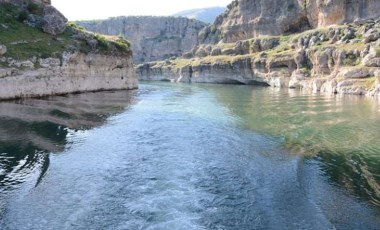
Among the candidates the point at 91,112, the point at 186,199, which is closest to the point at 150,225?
the point at 186,199

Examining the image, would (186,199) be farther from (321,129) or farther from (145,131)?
(321,129)

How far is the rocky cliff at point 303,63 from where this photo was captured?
72.7m

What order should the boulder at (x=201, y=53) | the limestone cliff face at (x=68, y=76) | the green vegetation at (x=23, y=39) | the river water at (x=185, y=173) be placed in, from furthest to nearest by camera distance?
the boulder at (x=201, y=53) → the green vegetation at (x=23, y=39) → the limestone cliff face at (x=68, y=76) → the river water at (x=185, y=173)

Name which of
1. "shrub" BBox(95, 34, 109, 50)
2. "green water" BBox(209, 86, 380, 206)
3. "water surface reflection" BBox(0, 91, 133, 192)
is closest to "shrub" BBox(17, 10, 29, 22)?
"shrub" BBox(95, 34, 109, 50)

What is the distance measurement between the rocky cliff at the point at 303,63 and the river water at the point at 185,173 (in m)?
41.9

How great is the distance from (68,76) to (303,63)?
201 feet

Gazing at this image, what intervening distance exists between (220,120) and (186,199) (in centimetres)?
2127

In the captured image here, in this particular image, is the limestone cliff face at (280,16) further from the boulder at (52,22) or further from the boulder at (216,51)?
the boulder at (52,22)

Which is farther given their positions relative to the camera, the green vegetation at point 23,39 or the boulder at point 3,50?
the green vegetation at point 23,39

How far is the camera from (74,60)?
56.4 meters

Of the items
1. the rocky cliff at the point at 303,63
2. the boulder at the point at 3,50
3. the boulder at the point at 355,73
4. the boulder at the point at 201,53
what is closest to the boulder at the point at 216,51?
the rocky cliff at the point at 303,63

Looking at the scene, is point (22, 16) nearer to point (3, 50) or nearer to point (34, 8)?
point (34, 8)

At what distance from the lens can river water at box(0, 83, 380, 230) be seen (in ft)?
45.0

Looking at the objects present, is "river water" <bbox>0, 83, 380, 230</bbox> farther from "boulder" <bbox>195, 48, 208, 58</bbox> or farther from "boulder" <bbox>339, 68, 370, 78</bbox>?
"boulder" <bbox>195, 48, 208, 58</bbox>
